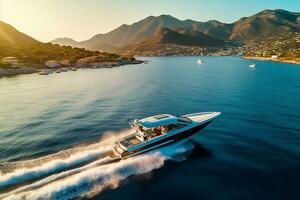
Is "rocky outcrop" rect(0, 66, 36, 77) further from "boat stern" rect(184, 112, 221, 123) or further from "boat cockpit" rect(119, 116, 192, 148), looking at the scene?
"boat stern" rect(184, 112, 221, 123)

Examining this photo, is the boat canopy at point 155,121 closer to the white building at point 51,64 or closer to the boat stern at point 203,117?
the boat stern at point 203,117

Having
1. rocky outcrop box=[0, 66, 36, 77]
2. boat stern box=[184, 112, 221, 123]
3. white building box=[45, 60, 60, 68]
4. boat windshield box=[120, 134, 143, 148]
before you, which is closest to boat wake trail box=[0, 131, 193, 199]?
boat windshield box=[120, 134, 143, 148]

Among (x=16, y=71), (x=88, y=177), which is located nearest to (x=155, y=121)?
(x=88, y=177)

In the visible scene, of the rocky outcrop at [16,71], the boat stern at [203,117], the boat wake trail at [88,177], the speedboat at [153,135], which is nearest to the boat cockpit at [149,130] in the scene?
the speedboat at [153,135]

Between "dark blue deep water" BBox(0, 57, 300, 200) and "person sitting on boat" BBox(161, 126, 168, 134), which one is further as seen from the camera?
"person sitting on boat" BBox(161, 126, 168, 134)

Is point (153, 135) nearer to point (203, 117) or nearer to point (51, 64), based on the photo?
point (203, 117)

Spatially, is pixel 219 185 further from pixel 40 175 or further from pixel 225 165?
pixel 40 175
